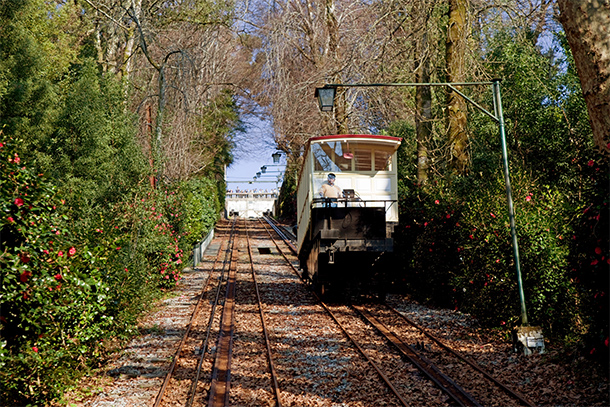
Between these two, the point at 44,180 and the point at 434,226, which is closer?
the point at 44,180

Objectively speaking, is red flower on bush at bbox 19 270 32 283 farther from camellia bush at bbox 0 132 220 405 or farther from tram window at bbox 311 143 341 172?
tram window at bbox 311 143 341 172

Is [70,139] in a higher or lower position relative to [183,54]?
lower

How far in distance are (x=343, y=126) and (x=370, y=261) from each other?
807 centimetres

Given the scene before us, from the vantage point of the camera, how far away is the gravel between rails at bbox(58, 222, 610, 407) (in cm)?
759

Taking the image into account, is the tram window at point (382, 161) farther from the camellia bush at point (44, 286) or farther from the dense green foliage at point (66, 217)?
the camellia bush at point (44, 286)

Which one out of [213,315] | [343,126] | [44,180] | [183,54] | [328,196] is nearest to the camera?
[44,180]

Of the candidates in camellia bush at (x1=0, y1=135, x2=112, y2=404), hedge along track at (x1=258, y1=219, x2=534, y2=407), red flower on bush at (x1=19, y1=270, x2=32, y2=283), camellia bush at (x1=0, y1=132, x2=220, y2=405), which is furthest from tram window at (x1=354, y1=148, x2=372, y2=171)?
red flower on bush at (x1=19, y1=270, x2=32, y2=283)

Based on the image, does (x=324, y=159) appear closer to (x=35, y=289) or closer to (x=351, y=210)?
(x=351, y=210)

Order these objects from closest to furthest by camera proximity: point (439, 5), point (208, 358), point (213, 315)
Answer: point (208, 358) → point (213, 315) → point (439, 5)

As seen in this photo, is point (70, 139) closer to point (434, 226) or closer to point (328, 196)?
point (328, 196)

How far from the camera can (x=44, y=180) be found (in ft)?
22.1

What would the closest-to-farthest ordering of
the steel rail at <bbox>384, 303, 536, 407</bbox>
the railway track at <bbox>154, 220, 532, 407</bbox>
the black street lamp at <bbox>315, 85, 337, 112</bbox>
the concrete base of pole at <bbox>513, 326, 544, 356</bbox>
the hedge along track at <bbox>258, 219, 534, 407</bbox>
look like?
the steel rail at <bbox>384, 303, 536, 407</bbox>
the hedge along track at <bbox>258, 219, 534, 407</bbox>
the railway track at <bbox>154, 220, 532, 407</bbox>
the concrete base of pole at <bbox>513, 326, 544, 356</bbox>
the black street lamp at <bbox>315, 85, 337, 112</bbox>

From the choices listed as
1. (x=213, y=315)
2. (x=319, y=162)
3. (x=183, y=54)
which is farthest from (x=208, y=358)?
(x=183, y=54)

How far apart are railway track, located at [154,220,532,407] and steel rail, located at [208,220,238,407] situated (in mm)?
17
